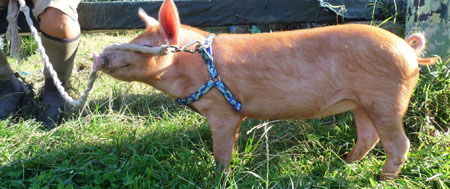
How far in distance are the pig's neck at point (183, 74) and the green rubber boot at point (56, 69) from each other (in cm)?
117

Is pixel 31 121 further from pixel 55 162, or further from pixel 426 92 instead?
pixel 426 92

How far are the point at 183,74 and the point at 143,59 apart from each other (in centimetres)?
23

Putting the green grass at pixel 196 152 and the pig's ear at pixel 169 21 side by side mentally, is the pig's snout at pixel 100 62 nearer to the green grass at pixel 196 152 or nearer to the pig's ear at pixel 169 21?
the pig's ear at pixel 169 21

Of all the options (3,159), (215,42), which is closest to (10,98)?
(3,159)

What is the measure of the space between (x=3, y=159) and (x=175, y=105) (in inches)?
55.8

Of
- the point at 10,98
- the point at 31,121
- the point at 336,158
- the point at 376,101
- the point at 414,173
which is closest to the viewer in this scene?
the point at 376,101

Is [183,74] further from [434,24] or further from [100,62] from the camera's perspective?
[434,24]

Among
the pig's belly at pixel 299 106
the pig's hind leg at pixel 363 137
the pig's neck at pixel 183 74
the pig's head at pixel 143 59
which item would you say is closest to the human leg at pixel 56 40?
the pig's head at pixel 143 59

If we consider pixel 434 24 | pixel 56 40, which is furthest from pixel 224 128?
pixel 434 24

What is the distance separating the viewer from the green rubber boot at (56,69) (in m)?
3.14

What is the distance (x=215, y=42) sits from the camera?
2365 mm

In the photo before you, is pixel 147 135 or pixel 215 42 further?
pixel 147 135

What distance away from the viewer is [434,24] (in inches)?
119

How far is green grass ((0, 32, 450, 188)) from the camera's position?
2.40 metres
